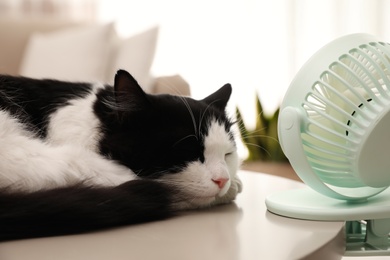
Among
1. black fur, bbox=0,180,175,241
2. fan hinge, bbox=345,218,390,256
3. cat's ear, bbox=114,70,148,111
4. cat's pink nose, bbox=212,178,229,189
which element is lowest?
fan hinge, bbox=345,218,390,256

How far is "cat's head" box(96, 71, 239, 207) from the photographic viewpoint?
77 cm

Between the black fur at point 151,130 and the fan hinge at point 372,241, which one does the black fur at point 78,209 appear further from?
the fan hinge at point 372,241

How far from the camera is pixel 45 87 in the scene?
3.43 feet

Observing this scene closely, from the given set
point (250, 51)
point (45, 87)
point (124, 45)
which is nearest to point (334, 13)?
point (250, 51)

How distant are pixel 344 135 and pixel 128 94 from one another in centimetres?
36

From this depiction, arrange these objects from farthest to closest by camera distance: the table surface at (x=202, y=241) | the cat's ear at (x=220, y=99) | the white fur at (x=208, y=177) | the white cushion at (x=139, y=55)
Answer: the white cushion at (x=139, y=55) → the cat's ear at (x=220, y=99) → the white fur at (x=208, y=177) → the table surface at (x=202, y=241)

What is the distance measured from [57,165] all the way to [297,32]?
2.90 metres

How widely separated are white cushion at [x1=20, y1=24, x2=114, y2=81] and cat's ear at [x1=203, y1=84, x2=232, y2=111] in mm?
1467

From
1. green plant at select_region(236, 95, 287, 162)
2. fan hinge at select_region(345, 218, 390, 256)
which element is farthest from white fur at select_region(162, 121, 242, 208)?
green plant at select_region(236, 95, 287, 162)

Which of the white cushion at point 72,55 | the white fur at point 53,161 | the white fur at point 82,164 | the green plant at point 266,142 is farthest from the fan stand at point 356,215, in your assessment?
the green plant at point 266,142

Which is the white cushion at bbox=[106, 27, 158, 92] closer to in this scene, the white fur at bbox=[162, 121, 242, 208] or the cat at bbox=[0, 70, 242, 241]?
the cat at bbox=[0, 70, 242, 241]

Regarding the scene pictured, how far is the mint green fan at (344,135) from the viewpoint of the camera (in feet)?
2.14

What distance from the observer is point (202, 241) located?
1.88 feet

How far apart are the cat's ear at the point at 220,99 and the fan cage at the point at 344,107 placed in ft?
1.00
